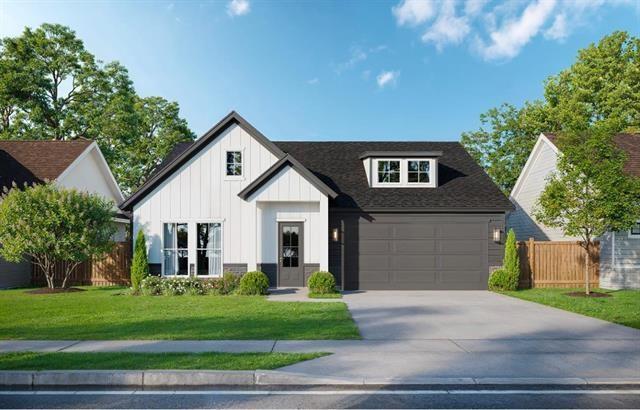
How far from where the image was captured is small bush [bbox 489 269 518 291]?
19.1m

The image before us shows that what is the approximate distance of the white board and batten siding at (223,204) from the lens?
19281 mm

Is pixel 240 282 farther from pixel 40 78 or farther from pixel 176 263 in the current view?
pixel 40 78

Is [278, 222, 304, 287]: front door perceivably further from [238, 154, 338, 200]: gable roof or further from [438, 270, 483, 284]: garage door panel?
[438, 270, 483, 284]: garage door panel

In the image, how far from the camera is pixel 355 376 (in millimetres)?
6844

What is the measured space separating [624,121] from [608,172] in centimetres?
2179

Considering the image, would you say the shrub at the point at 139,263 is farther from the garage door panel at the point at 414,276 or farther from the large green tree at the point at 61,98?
the large green tree at the point at 61,98

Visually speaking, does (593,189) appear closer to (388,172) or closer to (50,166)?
(388,172)

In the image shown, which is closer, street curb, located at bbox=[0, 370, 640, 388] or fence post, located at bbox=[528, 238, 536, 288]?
street curb, located at bbox=[0, 370, 640, 388]

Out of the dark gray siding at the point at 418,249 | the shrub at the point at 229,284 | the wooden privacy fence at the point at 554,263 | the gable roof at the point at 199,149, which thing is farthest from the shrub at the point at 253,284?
the wooden privacy fence at the point at 554,263

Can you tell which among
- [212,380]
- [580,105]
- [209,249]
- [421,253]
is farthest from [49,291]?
[580,105]

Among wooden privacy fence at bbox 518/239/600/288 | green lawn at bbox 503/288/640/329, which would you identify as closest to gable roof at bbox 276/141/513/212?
wooden privacy fence at bbox 518/239/600/288

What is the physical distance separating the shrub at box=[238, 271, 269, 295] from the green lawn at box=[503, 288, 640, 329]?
8888 mm

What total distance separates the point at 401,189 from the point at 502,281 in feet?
17.7

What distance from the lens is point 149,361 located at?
7.47 m
